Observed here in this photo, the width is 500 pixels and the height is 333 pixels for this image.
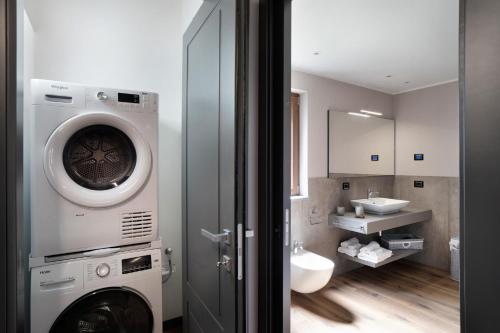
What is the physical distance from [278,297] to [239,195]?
0.54 meters

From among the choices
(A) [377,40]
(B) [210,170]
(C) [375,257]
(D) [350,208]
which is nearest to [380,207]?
(D) [350,208]

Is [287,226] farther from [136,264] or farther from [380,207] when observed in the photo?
[380,207]

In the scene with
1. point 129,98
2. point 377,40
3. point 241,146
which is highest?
point 377,40

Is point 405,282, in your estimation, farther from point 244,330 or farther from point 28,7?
point 28,7

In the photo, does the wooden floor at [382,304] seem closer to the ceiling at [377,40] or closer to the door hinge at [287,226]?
the door hinge at [287,226]

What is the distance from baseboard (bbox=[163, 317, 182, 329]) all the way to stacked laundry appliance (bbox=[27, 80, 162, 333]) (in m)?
0.63

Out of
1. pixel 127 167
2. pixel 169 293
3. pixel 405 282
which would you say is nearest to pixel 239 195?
pixel 127 167

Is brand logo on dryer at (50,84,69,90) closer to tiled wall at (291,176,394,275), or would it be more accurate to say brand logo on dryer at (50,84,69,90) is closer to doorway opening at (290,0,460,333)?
doorway opening at (290,0,460,333)

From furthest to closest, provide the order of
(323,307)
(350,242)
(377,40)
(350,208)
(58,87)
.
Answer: (350,208) < (350,242) < (323,307) < (377,40) < (58,87)

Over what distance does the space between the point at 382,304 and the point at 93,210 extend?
284 cm

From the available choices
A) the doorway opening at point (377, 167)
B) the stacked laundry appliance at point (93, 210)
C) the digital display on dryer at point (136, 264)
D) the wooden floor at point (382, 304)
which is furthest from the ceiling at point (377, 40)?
the wooden floor at point (382, 304)

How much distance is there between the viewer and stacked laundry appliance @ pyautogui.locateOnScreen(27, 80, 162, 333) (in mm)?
1320

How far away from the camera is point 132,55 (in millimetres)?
2043

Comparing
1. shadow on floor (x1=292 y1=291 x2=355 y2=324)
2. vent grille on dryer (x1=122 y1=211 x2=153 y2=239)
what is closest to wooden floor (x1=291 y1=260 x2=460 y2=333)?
shadow on floor (x1=292 y1=291 x2=355 y2=324)
